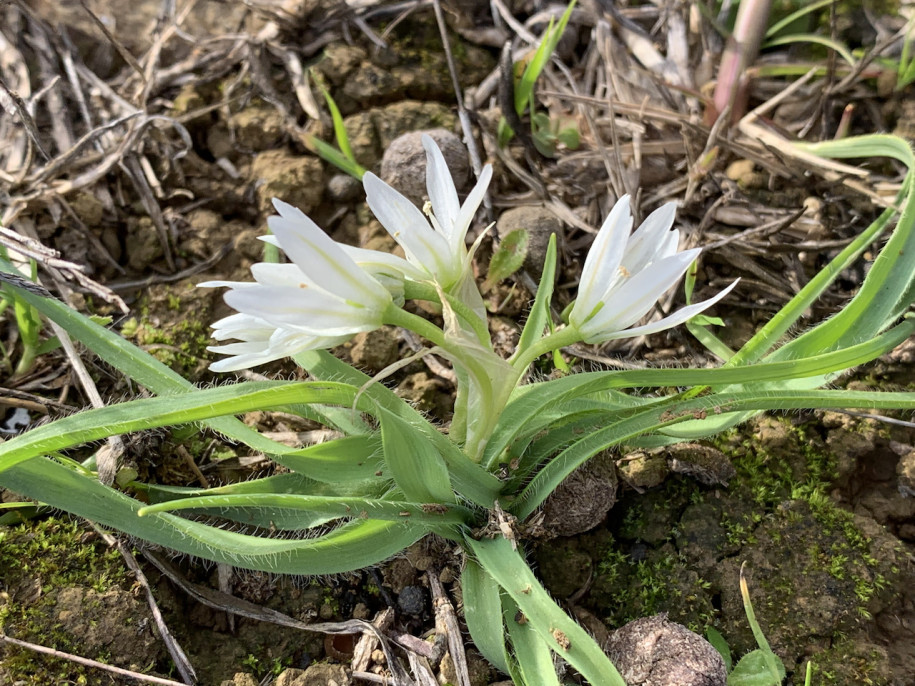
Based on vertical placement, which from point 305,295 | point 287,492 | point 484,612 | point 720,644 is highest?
point 305,295

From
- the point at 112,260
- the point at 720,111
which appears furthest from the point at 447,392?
the point at 720,111

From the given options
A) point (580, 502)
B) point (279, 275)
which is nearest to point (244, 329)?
point (279, 275)

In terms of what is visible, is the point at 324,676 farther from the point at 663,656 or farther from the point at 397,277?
the point at 397,277

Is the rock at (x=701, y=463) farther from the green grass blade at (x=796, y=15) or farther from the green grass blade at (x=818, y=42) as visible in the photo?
the green grass blade at (x=796, y=15)

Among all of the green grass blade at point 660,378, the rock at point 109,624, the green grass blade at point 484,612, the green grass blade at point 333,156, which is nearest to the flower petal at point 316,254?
the green grass blade at point 660,378

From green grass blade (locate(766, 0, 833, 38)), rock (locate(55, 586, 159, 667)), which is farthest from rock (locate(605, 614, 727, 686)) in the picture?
green grass blade (locate(766, 0, 833, 38))

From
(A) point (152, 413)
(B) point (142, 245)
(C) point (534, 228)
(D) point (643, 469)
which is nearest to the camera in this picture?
(A) point (152, 413)

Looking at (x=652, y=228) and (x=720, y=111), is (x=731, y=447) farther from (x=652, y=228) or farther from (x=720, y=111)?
(x=720, y=111)
